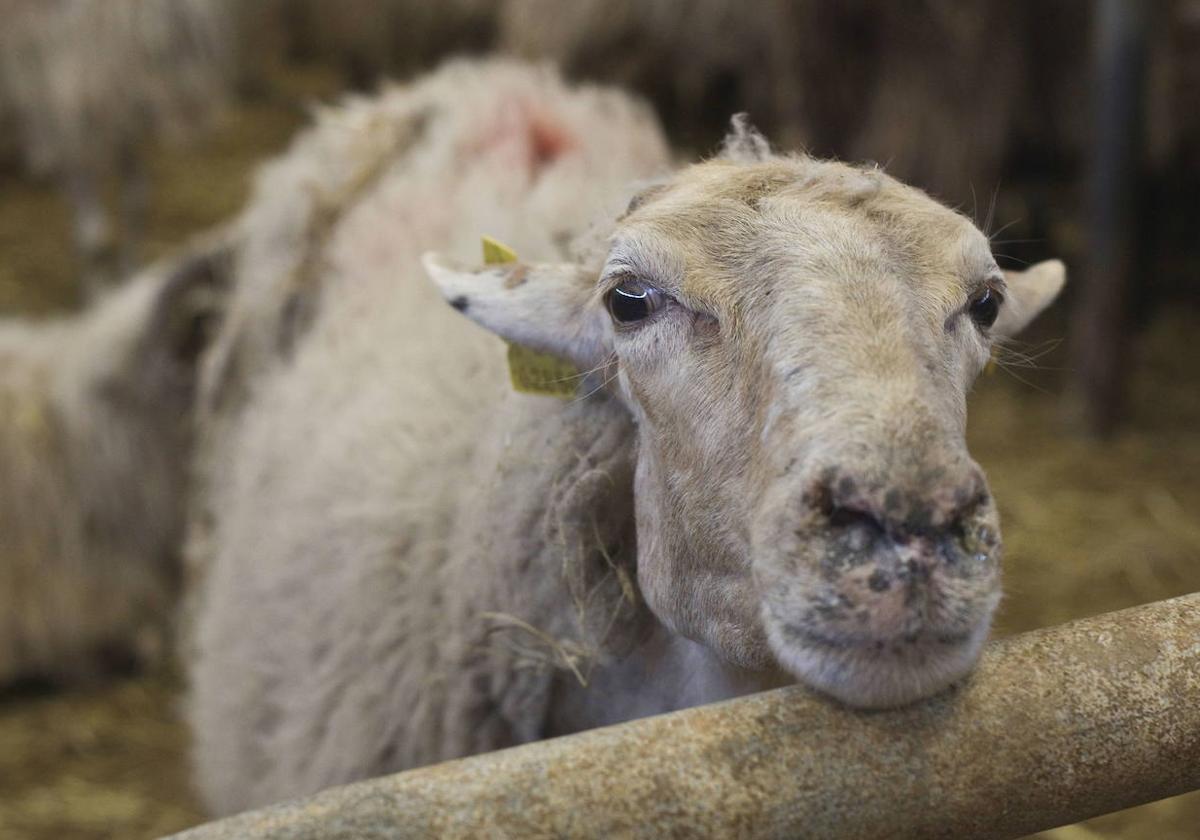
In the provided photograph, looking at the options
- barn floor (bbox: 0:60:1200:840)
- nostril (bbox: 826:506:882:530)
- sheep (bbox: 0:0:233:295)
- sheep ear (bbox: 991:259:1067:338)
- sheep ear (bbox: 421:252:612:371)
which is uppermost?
nostril (bbox: 826:506:882:530)

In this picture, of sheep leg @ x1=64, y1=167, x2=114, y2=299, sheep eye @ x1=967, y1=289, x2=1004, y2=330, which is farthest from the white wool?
sheep leg @ x1=64, y1=167, x2=114, y2=299

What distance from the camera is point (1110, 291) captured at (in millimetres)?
4895

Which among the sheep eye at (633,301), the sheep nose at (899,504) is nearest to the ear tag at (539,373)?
the sheep eye at (633,301)

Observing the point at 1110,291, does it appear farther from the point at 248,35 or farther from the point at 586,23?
the point at 248,35

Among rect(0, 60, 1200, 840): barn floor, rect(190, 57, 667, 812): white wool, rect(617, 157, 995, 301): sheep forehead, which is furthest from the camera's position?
rect(0, 60, 1200, 840): barn floor

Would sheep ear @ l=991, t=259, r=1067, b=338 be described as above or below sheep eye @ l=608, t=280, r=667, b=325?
below

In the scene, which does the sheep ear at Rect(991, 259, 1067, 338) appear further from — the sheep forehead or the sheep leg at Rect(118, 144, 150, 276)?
the sheep leg at Rect(118, 144, 150, 276)

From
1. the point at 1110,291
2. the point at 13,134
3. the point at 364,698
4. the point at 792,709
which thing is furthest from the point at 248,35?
the point at 792,709

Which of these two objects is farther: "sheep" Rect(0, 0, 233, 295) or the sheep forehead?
"sheep" Rect(0, 0, 233, 295)

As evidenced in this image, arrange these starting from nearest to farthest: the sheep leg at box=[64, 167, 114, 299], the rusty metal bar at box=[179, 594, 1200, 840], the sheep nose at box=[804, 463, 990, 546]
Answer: the rusty metal bar at box=[179, 594, 1200, 840] < the sheep nose at box=[804, 463, 990, 546] < the sheep leg at box=[64, 167, 114, 299]

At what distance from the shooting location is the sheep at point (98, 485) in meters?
3.90

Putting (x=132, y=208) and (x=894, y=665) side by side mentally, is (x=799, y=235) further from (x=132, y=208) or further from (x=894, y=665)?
(x=132, y=208)

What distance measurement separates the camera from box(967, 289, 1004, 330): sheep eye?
1703 mm

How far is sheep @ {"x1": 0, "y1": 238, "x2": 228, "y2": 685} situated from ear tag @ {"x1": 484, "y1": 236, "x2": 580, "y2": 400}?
205 centimetres
